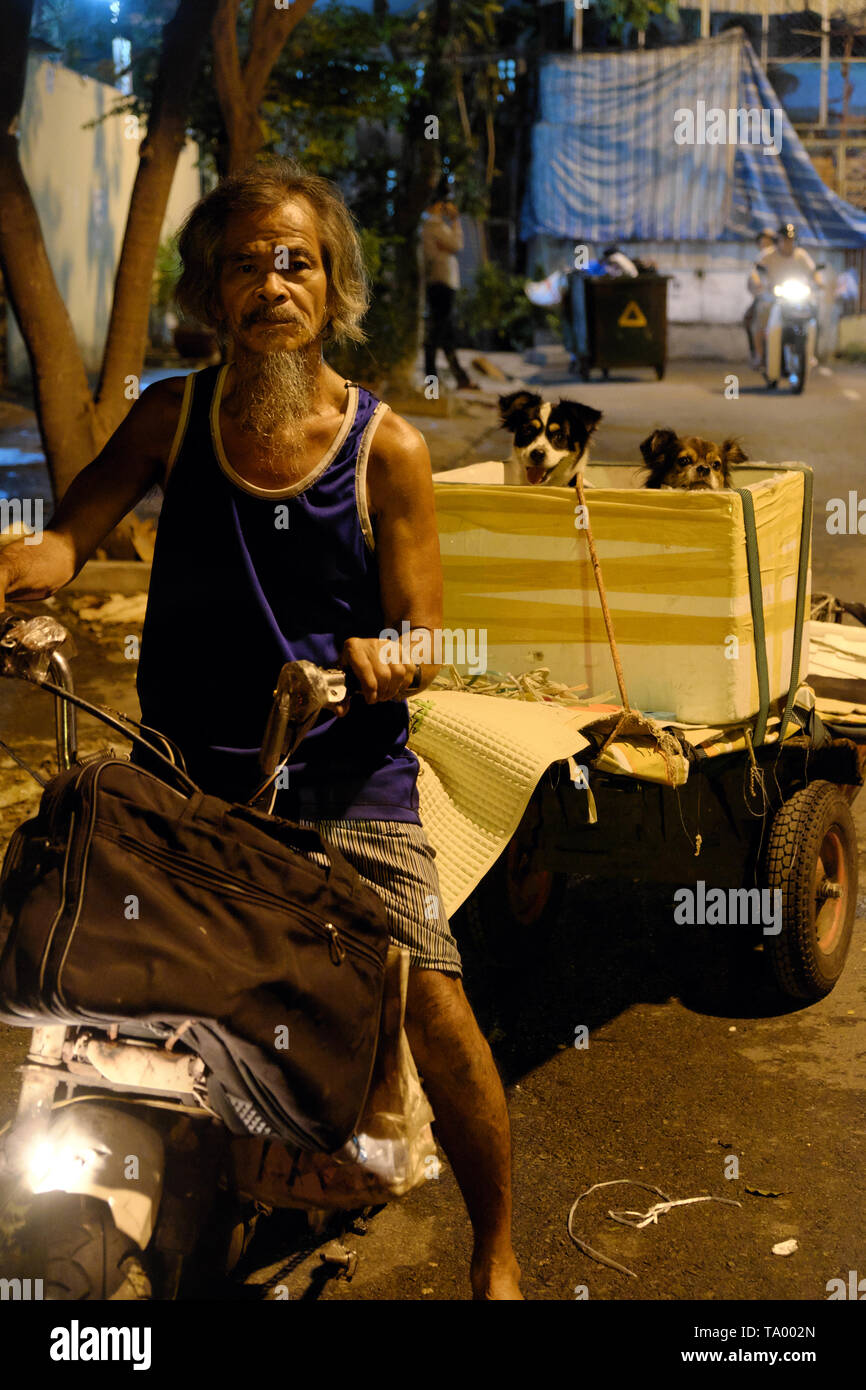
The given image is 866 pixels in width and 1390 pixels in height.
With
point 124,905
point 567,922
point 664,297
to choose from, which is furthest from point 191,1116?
point 664,297

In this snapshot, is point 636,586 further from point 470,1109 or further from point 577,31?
point 577,31

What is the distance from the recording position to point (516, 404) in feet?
19.3

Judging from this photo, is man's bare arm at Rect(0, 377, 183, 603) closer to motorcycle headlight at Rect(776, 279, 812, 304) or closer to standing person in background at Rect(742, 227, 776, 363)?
motorcycle headlight at Rect(776, 279, 812, 304)

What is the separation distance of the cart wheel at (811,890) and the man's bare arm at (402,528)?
1880 mm

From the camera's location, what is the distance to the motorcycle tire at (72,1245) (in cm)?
201

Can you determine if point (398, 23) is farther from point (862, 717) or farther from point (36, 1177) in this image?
point (36, 1177)

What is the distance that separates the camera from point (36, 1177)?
2.04m

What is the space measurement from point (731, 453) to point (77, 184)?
50.7 feet

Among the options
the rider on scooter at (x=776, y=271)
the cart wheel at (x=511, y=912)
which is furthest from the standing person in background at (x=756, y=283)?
the cart wheel at (x=511, y=912)

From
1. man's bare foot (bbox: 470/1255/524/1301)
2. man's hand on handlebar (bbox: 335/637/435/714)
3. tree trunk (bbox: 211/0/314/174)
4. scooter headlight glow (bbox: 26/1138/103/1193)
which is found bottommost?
man's bare foot (bbox: 470/1255/524/1301)

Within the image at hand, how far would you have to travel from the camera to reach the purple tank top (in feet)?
7.73

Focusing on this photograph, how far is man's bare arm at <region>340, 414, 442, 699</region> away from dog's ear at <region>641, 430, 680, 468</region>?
9.23 ft

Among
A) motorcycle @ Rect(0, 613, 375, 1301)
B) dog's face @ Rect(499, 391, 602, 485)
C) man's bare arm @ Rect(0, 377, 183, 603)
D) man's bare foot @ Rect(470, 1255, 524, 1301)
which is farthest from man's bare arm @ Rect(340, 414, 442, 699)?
dog's face @ Rect(499, 391, 602, 485)

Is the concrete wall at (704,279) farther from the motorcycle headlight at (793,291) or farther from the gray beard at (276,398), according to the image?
the gray beard at (276,398)
